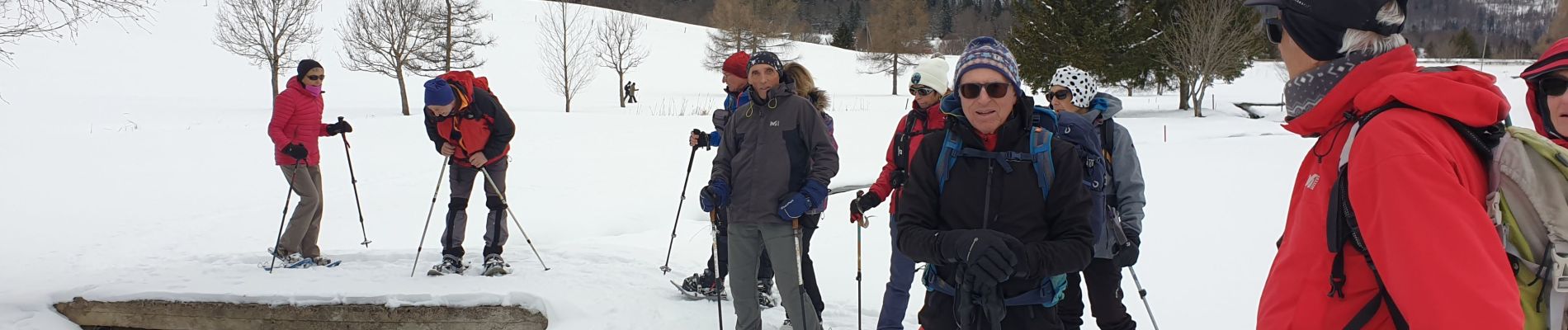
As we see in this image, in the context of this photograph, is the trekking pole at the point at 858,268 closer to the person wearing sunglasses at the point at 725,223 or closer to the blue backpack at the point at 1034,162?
the person wearing sunglasses at the point at 725,223

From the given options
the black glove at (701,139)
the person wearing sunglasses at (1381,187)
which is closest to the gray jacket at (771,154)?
the black glove at (701,139)

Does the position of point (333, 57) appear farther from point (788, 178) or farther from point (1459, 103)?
point (1459, 103)

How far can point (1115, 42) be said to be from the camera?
25.0 meters

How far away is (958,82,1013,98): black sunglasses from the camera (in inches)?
96.9

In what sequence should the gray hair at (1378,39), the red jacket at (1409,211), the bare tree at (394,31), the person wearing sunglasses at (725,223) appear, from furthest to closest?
the bare tree at (394,31)
the person wearing sunglasses at (725,223)
the gray hair at (1378,39)
the red jacket at (1409,211)

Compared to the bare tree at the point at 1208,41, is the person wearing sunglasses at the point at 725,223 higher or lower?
lower

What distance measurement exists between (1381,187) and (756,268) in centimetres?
308

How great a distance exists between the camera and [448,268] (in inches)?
231

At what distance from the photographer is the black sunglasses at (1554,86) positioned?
2.16 m

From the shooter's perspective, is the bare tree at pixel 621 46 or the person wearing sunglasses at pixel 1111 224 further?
the bare tree at pixel 621 46

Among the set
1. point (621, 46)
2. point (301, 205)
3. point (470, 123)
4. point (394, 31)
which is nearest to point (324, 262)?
point (301, 205)

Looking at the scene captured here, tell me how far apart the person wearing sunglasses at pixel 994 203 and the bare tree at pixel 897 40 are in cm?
3773

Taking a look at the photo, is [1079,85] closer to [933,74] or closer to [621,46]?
[933,74]

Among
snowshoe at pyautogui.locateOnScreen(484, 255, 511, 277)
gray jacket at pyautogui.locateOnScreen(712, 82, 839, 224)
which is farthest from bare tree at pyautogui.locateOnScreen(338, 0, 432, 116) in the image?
gray jacket at pyautogui.locateOnScreen(712, 82, 839, 224)
